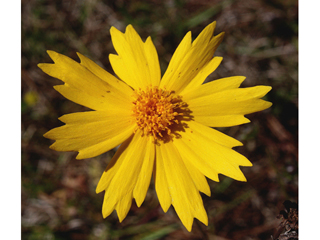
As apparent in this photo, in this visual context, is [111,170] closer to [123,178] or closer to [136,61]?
[123,178]

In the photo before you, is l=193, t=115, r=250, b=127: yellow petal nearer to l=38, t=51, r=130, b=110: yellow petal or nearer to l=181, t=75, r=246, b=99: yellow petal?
l=181, t=75, r=246, b=99: yellow petal

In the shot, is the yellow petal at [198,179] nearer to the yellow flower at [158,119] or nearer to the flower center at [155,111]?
the yellow flower at [158,119]

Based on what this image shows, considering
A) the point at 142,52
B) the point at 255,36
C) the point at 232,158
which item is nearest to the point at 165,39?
the point at 255,36

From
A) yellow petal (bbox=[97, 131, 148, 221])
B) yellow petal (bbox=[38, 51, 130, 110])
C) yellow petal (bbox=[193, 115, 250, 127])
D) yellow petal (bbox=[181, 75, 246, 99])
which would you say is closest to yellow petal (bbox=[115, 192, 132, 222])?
yellow petal (bbox=[97, 131, 148, 221])

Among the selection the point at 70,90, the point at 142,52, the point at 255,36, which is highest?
the point at 255,36

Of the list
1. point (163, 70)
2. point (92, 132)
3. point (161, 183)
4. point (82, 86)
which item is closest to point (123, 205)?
point (161, 183)

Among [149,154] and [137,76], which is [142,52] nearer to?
[137,76]
